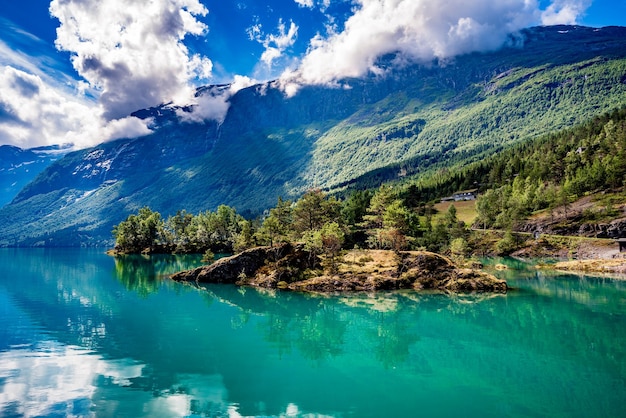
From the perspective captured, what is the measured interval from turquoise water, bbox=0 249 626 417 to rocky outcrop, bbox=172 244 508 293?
919 centimetres

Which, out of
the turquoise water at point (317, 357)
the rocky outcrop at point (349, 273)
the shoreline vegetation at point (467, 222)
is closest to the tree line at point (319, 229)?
the shoreline vegetation at point (467, 222)

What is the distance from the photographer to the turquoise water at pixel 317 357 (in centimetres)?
2480

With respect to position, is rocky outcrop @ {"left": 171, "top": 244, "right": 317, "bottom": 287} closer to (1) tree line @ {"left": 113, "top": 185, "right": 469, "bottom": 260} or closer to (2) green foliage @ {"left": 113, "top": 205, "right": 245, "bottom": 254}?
(1) tree line @ {"left": 113, "top": 185, "right": 469, "bottom": 260}

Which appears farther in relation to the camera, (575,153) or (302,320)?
(575,153)

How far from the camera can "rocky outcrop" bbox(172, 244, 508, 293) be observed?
73.9 metres

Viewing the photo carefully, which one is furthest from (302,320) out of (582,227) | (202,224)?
(202,224)

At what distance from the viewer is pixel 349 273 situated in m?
78.2

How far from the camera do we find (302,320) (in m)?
50.7

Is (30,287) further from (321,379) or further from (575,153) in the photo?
(575,153)

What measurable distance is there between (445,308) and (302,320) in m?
21.3

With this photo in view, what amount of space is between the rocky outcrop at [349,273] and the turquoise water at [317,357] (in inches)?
362

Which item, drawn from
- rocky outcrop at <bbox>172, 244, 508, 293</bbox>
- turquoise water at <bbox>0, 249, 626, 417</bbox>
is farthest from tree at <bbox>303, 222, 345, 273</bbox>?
turquoise water at <bbox>0, 249, 626, 417</bbox>

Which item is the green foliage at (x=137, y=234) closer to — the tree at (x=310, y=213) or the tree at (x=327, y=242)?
the tree at (x=310, y=213)

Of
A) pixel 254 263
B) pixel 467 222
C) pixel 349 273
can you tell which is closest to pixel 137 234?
pixel 254 263
